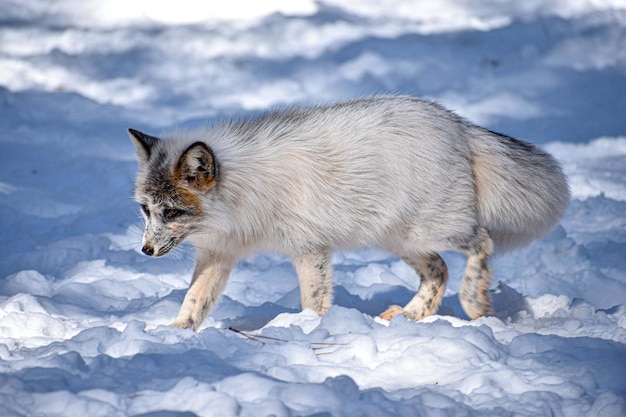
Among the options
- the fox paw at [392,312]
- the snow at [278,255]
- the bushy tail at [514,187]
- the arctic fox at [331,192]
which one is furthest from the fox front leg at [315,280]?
the bushy tail at [514,187]

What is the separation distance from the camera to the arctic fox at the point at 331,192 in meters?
4.11

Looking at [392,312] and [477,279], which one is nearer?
[477,279]

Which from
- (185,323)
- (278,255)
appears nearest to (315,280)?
(185,323)

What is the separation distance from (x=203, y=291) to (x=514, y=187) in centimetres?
173

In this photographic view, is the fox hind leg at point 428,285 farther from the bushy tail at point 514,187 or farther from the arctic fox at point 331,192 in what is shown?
the bushy tail at point 514,187

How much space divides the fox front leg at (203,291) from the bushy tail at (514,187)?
1413mm

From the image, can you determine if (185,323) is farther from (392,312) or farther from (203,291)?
(392,312)

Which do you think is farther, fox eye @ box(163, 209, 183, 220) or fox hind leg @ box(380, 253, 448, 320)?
fox hind leg @ box(380, 253, 448, 320)

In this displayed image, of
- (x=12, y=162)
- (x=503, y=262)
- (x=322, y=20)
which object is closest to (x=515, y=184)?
(x=503, y=262)

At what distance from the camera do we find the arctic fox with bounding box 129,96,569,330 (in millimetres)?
4113

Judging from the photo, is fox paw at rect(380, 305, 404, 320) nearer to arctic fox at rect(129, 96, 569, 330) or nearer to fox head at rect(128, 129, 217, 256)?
arctic fox at rect(129, 96, 569, 330)

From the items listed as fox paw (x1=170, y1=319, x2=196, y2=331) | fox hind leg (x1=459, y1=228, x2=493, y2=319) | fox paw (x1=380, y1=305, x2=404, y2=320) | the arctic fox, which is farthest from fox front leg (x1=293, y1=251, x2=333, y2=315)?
fox hind leg (x1=459, y1=228, x2=493, y2=319)

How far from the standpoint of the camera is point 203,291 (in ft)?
14.2

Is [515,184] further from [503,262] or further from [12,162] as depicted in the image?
[12,162]
